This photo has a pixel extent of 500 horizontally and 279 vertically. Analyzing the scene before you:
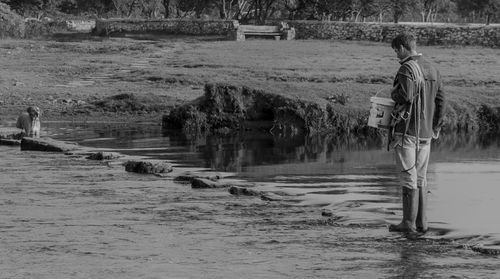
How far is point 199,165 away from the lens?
1772 cm

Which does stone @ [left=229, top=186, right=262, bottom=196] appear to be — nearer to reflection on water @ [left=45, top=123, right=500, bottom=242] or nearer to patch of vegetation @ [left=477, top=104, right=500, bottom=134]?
reflection on water @ [left=45, top=123, right=500, bottom=242]

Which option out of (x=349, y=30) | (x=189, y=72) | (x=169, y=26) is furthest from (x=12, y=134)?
(x=169, y=26)

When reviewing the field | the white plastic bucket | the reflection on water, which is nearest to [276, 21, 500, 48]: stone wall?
the field

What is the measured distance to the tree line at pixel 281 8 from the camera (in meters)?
72.2

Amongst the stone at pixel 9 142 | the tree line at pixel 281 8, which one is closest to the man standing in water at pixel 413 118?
the stone at pixel 9 142

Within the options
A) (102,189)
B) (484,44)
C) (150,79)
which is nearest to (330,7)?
(484,44)

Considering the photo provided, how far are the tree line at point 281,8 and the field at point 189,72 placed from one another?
17641 mm

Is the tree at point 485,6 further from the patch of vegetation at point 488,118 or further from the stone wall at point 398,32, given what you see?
the patch of vegetation at point 488,118

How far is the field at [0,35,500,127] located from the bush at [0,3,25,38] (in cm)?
93

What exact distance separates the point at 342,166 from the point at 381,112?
685cm

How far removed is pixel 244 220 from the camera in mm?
11703

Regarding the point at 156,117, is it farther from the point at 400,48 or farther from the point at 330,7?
the point at 330,7

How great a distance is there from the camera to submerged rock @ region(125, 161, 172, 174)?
16.0 m

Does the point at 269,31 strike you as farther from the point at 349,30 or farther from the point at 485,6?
the point at 485,6
